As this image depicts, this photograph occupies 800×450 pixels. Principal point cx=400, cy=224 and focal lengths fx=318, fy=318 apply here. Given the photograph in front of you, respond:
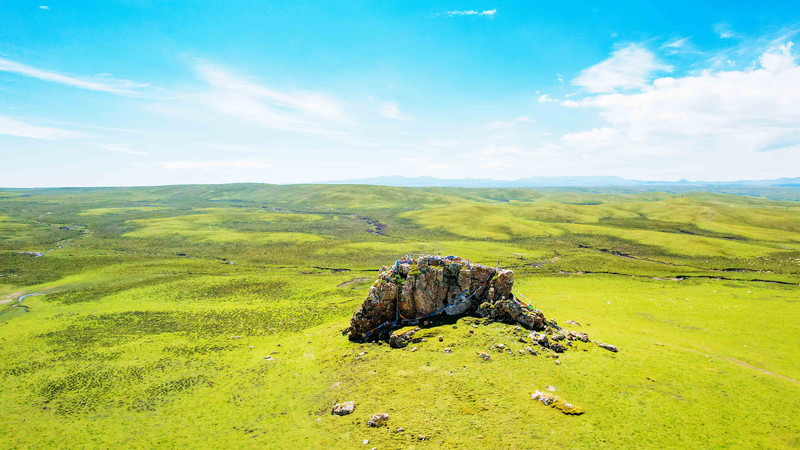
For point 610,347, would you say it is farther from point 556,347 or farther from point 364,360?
point 364,360

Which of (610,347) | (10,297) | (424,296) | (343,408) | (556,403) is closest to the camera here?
(556,403)

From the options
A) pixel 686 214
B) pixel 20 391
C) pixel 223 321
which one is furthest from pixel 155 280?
pixel 686 214

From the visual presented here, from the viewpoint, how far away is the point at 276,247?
10175 cm

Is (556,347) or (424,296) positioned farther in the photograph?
(424,296)

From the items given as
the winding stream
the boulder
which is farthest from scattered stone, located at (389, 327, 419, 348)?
the winding stream

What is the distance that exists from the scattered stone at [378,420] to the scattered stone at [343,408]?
2437 mm

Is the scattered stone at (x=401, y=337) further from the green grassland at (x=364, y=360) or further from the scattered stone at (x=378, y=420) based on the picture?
the scattered stone at (x=378, y=420)

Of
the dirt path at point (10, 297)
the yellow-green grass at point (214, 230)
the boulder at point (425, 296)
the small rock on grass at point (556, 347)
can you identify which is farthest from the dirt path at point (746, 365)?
the yellow-green grass at point (214, 230)

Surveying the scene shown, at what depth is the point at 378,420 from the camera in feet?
70.2

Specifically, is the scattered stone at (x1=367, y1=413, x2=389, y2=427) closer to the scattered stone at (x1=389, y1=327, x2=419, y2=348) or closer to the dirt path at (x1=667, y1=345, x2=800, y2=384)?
the scattered stone at (x1=389, y1=327, x2=419, y2=348)

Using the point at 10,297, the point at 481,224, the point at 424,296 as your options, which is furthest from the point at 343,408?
the point at 481,224

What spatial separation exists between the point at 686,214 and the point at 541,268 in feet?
435

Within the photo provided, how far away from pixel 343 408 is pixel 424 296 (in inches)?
541

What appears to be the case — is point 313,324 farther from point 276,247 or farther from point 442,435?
point 276,247
